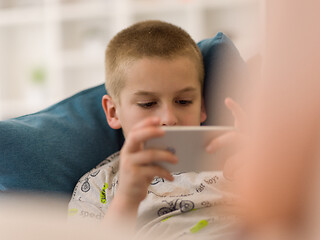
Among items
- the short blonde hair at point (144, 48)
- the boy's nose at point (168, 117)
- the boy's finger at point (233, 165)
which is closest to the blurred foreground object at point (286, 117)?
the boy's finger at point (233, 165)

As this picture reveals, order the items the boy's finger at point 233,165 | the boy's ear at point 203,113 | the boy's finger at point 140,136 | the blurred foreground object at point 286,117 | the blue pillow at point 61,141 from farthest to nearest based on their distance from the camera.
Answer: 1. the boy's ear at point 203,113
2. the blue pillow at point 61,141
3. the boy's finger at point 140,136
4. the boy's finger at point 233,165
5. the blurred foreground object at point 286,117

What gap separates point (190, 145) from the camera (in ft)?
2.25

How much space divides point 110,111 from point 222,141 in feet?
2.09

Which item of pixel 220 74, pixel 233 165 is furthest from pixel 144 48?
pixel 233 165

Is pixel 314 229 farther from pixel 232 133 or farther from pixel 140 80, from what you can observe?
pixel 140 80

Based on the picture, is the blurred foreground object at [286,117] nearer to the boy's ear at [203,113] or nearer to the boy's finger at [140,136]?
the boy's finger at [140,136]

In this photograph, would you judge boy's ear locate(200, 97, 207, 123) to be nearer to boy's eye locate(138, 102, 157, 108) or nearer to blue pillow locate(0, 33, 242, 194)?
blue pillow locate(0, 33, 242, 194)

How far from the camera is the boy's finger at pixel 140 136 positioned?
64cm

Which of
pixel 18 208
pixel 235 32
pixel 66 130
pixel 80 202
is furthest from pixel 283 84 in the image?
pixel 235 32

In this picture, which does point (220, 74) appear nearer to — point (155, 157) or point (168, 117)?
point (168, 117)

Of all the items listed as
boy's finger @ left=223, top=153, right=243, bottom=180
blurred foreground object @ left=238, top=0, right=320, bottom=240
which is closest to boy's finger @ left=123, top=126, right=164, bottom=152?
boy's finger @ left=223, top=153, right=243, bottom=180

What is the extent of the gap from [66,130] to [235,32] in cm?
241

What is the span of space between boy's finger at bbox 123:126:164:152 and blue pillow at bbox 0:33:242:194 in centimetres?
44

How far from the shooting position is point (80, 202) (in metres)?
1.01
